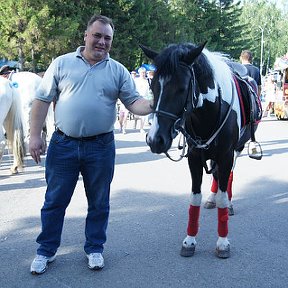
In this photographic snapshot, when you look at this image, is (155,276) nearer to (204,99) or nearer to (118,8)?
(204,99)

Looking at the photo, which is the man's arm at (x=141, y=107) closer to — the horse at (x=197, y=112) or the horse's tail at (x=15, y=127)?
the horse at (x=197, y=112)

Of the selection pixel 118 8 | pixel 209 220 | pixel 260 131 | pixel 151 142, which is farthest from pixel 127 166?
pixel 118 8

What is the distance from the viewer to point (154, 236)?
408 centimetres

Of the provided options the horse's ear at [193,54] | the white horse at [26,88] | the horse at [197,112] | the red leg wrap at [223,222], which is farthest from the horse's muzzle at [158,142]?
the white horse at [26,88]

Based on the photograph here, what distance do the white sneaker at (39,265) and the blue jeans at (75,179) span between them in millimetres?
42

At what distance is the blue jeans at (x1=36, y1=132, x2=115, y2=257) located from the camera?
325 centimetres

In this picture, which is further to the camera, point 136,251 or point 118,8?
point 118,8

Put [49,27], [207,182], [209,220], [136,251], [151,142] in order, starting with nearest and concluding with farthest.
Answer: [151,142] < [136,251] < [209,220] < [207,182] < [49,27]

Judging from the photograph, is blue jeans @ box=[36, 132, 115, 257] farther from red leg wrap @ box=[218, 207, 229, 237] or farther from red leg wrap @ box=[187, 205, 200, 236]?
red leg wrap @ box=[218, 207, 229, 237]

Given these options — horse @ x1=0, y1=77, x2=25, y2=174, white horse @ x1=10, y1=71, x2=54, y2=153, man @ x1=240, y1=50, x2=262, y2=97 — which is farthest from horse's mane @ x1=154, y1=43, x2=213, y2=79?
white horse @ x1=10, y1=71, x2=54, y2=153

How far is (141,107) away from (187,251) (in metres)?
1.40

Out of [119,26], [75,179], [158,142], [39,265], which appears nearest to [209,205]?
[75,179]

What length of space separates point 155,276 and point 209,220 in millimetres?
1470

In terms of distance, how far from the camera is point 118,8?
86.1 ft
